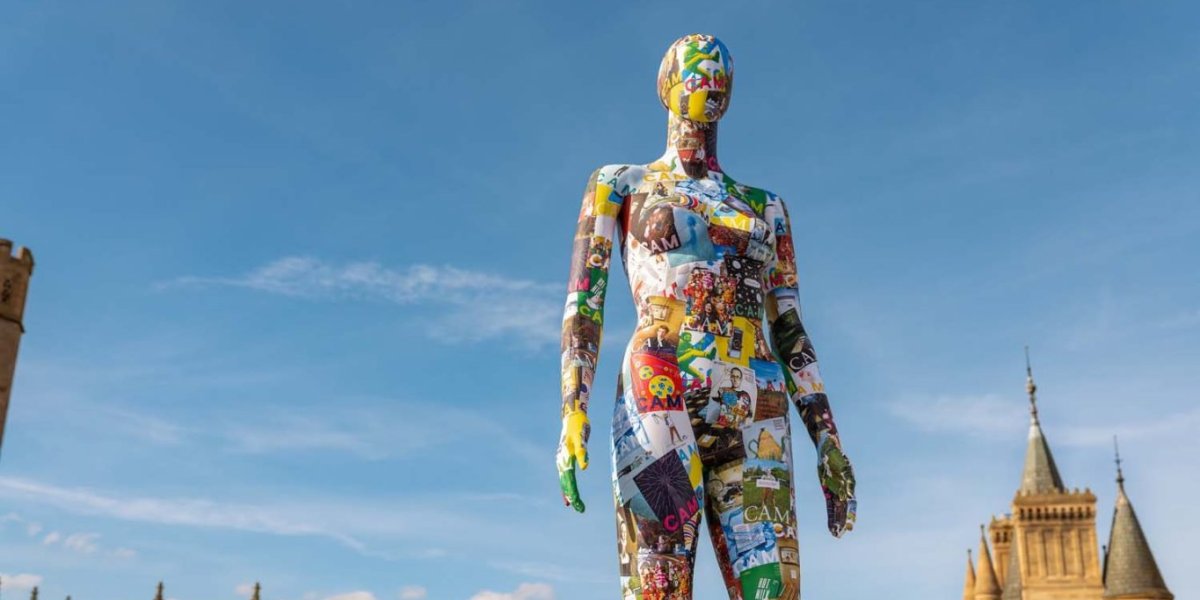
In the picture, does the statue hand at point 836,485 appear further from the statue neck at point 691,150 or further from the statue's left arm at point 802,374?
the statue neck at point 691,150

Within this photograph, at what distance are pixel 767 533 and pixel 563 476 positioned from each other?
117cm

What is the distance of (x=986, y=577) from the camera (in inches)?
3295

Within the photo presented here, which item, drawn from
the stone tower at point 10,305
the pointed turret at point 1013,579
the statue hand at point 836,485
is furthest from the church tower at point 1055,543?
the statue hand at point 836,485

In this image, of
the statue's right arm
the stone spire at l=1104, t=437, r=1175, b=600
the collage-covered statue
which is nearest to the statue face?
the collage-covered statue

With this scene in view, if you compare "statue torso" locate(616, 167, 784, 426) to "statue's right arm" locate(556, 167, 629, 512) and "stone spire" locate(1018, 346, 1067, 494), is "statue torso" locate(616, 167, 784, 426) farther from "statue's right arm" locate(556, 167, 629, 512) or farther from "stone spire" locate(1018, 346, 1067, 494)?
"stone spire" locate(1018, 346, 1067, 494)

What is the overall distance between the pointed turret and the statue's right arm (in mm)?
75954

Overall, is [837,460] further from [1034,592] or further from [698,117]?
[1034,592]

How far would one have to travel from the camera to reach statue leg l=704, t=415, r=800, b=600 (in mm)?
6688

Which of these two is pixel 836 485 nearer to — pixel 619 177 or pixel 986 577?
pixel 619 177

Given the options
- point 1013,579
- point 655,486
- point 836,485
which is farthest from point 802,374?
point 1013,579

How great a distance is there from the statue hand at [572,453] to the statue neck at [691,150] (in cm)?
172

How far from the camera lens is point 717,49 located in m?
7.52

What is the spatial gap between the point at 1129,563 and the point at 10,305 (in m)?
62.5

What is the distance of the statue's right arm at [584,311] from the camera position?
6660mm
